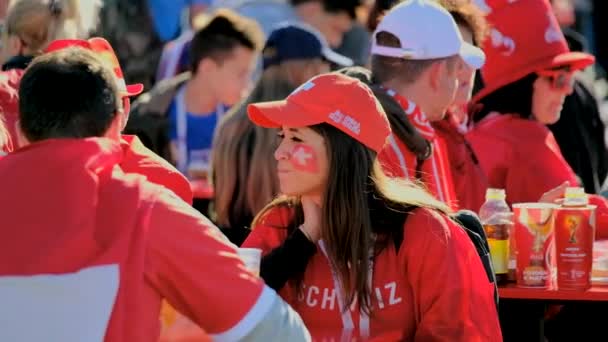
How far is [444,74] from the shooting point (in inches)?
200

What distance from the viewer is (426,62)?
5035mm

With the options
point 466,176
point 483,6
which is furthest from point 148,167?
point 483,6

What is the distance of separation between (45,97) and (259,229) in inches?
49.2

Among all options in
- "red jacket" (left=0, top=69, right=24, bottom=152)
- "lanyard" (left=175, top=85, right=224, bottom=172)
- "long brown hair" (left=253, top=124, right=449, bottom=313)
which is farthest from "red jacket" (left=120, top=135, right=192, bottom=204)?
"lanyard" (left=175, top=85, right=224, bottom=172)

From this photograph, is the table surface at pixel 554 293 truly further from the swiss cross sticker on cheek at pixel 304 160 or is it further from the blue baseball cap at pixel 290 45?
the blue baseball cap at pixel 290 45

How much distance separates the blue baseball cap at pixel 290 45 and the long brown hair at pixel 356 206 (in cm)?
284

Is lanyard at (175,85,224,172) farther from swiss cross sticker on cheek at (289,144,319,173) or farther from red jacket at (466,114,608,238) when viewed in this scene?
swiss cross sticker on cheek at (289,144,319,173)

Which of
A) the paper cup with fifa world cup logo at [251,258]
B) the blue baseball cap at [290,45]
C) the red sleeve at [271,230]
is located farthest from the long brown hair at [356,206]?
the blue baseball cap at [290,45]

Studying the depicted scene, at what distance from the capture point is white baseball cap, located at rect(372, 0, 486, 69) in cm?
502

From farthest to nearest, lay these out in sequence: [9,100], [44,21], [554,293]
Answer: [44,21]
[9,100]
[554,293]

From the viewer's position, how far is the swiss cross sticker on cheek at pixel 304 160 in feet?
12.8

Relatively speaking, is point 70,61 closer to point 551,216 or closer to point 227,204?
point 551,216

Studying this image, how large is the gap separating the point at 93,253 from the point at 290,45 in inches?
156

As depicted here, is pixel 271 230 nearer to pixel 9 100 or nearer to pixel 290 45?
pixel 9 100
